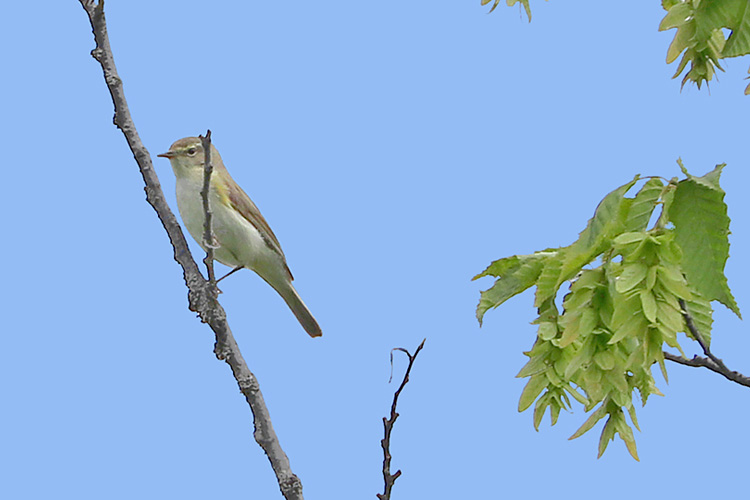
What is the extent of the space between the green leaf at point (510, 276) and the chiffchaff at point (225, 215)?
2.54 meters

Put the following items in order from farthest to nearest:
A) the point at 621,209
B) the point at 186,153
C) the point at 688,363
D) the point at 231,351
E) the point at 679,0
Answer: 1. the point at 186,153
2. the point at 231,351
3. the point at 679,0
4. the point at 688,363
5. the point at 621,209

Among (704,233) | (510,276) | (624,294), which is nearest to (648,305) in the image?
(624,294)

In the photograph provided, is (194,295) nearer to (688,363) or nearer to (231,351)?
(231,351)

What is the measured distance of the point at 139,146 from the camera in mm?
3865

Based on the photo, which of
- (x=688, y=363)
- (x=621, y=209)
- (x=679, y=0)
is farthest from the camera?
(x=679, y=0)

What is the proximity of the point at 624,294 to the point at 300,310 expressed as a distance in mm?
3959

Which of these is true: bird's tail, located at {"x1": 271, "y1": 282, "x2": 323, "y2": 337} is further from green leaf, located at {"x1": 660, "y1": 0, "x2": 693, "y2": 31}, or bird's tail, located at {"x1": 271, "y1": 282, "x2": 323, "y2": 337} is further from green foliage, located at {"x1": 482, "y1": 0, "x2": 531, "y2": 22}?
green leaf, located at {"x1": 660, "y1": 0, "x2": 693, "y2": 31}

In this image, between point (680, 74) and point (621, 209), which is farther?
point (680, 74)

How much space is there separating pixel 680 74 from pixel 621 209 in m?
Answer: 1.23

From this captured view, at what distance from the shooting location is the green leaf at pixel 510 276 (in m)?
2.93

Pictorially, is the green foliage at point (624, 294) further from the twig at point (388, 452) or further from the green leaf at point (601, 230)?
the twig at point (388, 452)

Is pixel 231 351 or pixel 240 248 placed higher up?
pixel 240 248

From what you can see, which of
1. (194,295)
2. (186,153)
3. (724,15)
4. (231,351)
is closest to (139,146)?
(194,295)

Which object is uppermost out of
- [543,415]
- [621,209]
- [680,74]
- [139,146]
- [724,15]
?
[139,146]
